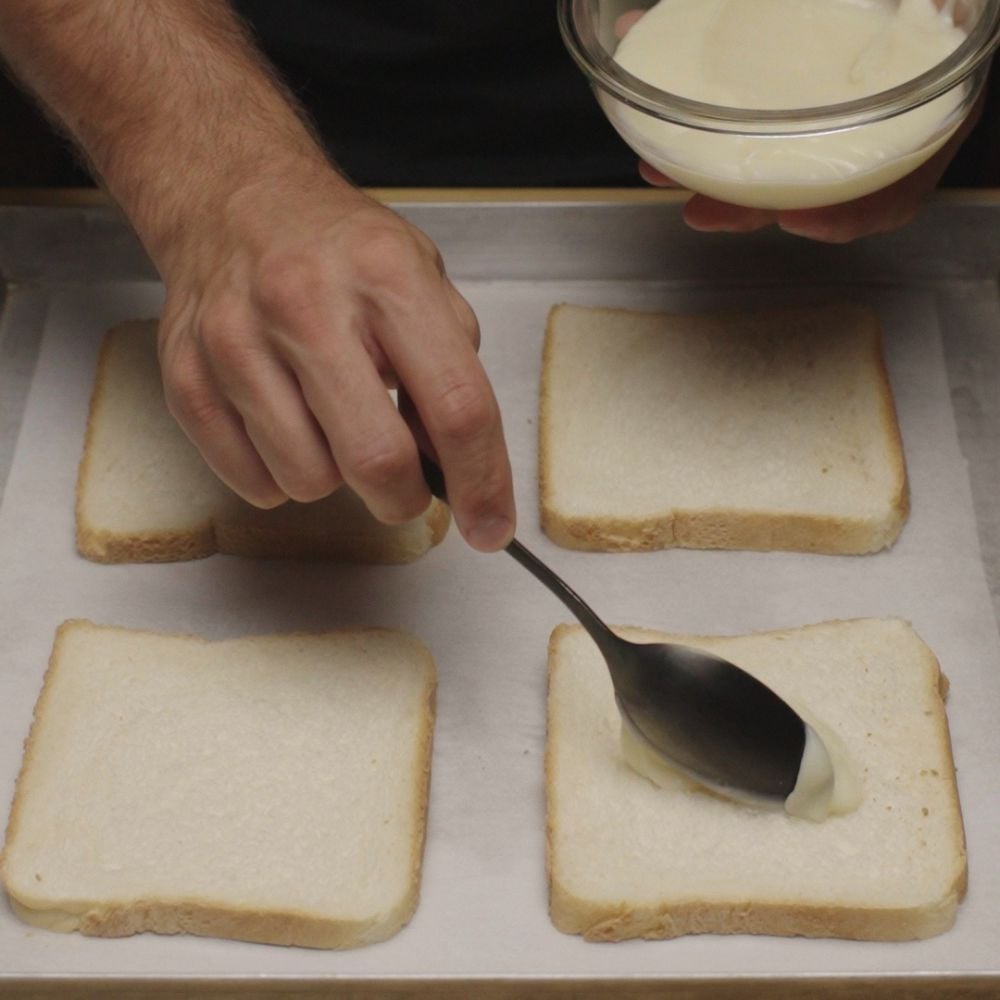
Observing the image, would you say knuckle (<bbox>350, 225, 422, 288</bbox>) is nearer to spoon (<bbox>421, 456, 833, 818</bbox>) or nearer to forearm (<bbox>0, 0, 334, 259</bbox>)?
forearm (<bbox>0, 0, 334, 259</bbox>)

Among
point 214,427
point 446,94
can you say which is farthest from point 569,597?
point 446,94

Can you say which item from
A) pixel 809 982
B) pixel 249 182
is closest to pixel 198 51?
pixel 249 182

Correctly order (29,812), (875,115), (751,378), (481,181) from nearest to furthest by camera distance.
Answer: (875,115)
(29,812)
(751,378)
(481,181)

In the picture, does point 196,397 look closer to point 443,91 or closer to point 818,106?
point 818,106

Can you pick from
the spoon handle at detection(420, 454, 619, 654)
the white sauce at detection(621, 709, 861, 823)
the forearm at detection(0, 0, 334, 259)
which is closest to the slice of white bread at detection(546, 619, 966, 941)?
the white sauce at detection(621, 709, 861, 823)

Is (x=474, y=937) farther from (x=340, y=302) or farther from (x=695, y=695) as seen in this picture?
(x=340, y=302)

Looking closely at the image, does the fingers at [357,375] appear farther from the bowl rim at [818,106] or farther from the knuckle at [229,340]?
the bowl rim at [818,106]
